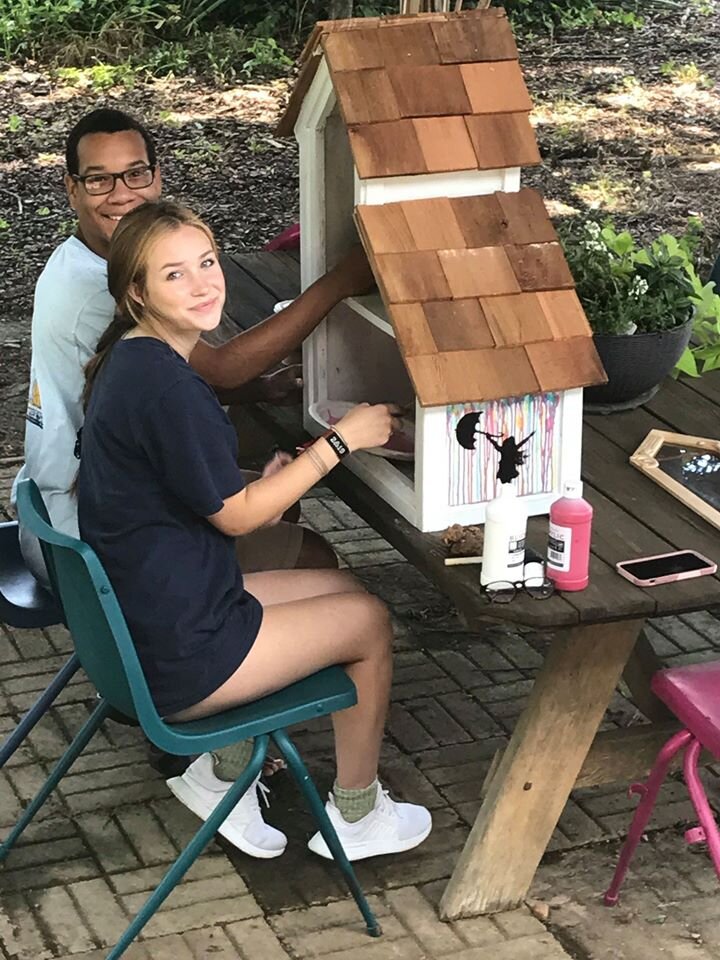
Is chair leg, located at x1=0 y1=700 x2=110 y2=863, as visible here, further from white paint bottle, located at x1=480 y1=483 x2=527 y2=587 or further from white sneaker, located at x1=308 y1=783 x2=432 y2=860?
white paint bottle, located at x1=480 y1=483 x2=527 y2=587

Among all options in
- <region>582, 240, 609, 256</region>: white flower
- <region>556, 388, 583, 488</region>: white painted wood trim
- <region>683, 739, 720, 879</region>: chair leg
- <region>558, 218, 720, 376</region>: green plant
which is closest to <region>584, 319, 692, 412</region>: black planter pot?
<region>558, 218, 720, 376</region>: green plant

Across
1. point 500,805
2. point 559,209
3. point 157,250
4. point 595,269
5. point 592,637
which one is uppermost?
point 157,250

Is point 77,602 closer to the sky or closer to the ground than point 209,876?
closer to the sky

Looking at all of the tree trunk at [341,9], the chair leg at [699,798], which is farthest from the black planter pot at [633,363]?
the tree trunk at [341,9]

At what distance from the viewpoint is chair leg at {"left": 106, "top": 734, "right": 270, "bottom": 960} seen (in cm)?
299

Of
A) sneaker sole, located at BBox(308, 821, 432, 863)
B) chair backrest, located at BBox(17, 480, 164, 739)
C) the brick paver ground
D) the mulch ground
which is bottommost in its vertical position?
the mulch ground

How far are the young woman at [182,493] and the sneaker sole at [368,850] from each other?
475 millimetres

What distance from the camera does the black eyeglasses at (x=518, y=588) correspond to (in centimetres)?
284

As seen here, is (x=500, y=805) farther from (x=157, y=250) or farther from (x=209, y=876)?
(x=157, y=250)

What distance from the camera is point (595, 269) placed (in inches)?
145

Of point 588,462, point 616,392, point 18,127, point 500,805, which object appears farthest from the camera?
point 18,127

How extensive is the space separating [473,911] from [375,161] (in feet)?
5.08

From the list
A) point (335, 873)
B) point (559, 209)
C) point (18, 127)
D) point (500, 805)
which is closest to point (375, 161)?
point (500, 805)

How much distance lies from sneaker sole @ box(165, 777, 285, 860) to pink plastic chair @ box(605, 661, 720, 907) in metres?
0.81
